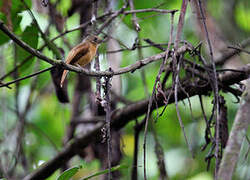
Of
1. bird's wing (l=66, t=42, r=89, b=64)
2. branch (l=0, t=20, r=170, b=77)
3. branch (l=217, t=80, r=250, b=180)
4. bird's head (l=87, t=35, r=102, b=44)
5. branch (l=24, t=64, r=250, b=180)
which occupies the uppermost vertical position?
bird's head (l=87, t=35, r=102, b=44)

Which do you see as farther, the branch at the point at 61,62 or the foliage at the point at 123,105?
the foliage at the point at 123,105

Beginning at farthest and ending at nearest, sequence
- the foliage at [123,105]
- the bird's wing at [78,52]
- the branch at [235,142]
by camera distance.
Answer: the foliage at [123,105] → the bird's wing at [78,52] → the branch at [235,142]

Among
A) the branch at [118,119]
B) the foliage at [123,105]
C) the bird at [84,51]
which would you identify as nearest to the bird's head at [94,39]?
the bird at [84,51]

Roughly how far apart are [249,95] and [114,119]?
1624mm

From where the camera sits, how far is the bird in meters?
3.31

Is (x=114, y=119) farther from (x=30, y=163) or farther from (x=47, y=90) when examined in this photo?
(x=47, y=90)

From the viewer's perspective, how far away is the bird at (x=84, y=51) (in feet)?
10.9

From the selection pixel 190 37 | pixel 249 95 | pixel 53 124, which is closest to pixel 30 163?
pixel 53 124

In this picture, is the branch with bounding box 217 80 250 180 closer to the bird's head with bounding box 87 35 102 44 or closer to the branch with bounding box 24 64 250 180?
the branch with bounding box 24 64 250 180

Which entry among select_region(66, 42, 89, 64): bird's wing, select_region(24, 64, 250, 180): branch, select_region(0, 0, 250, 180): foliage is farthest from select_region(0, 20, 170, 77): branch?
select_region(0, 0, 250, 180): foliage

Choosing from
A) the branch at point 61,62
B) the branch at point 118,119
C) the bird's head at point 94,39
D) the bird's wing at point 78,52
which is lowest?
the branch at point 61,62

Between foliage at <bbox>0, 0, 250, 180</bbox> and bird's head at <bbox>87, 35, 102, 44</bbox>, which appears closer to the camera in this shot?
bird's head at <bbox>87, 35, 102, 44</bbox>

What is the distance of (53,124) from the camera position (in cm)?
537

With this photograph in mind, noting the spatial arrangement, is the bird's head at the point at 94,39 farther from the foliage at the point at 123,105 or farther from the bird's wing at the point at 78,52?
the foliage at the point at 123,105
